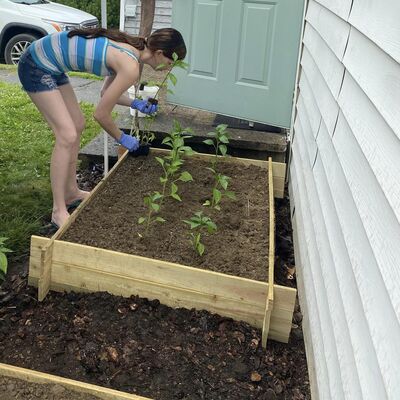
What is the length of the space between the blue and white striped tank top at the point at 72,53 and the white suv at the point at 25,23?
18.5 feet

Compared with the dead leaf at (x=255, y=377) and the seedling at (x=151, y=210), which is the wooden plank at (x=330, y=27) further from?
the dead leaf at (x=255, y=377)

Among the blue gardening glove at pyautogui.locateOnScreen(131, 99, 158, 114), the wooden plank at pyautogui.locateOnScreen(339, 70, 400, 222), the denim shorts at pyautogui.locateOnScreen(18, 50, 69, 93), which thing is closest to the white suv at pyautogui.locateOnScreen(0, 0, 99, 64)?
the blue gardening glove at pyautogui.locateOnScreen(131, 99, 158, 114)

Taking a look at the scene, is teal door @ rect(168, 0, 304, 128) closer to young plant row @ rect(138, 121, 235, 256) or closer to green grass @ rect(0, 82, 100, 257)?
young plant row @ rect(138, 121, 235, 256)

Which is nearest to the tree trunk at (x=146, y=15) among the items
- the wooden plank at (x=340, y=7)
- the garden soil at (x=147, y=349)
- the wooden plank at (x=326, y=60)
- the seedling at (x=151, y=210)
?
the wooden plank at (x=326, y=60)

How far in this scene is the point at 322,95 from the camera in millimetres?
2781

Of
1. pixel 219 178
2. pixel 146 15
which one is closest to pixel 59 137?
pixel 219 178

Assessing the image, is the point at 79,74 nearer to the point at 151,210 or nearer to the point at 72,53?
the point at 72,53

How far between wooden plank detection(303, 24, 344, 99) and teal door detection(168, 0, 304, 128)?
1.83 ft

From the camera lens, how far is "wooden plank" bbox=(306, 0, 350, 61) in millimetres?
2338

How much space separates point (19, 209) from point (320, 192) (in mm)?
2110

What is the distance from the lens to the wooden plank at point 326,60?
2357 mm

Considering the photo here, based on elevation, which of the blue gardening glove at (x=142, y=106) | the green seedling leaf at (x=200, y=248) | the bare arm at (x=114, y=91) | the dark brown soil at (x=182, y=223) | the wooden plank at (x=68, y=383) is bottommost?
the wooden plank at (x=68, y=383)

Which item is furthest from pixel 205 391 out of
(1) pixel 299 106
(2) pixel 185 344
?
(1) pixel 299 106

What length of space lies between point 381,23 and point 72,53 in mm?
1939
